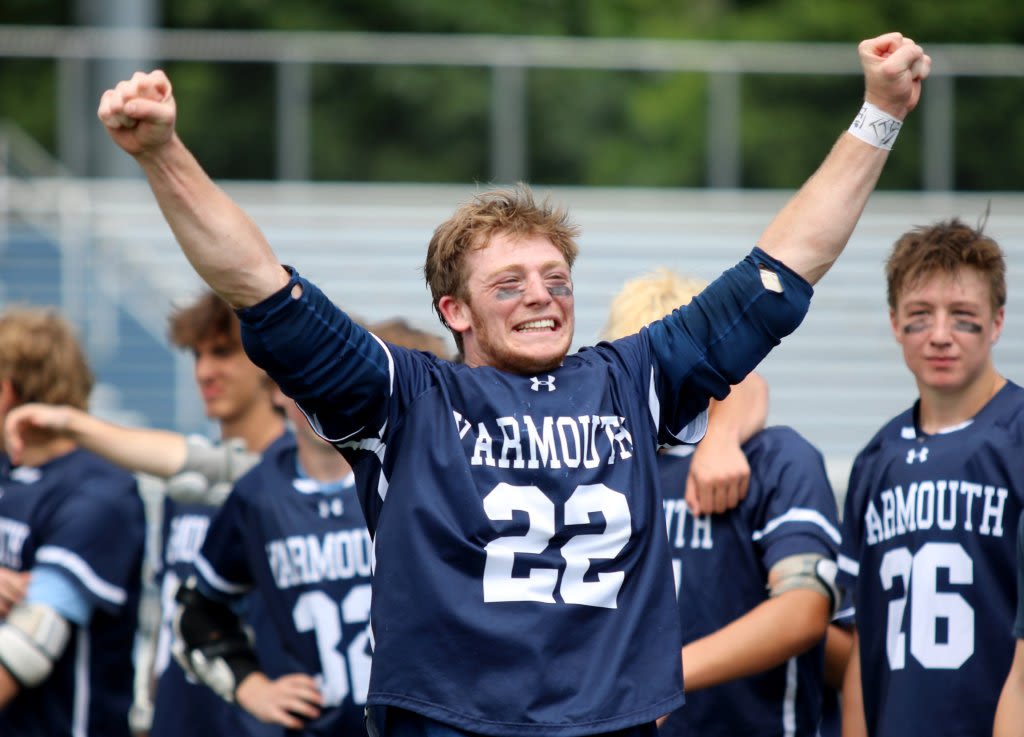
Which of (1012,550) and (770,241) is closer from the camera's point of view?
(770,241)

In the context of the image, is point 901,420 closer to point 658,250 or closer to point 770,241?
point 770,241

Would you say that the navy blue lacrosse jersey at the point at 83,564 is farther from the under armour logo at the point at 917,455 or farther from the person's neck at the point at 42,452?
the under armour logo at the point at 917,455

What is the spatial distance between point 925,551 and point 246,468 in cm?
248

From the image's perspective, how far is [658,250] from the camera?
13.8m

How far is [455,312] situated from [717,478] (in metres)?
1.05

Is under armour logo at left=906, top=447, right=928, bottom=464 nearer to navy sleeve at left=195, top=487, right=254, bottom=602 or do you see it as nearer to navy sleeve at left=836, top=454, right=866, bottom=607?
navy sleeve at left=836, top=454, right=866, bottom=607

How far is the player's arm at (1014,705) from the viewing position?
350 centimetres

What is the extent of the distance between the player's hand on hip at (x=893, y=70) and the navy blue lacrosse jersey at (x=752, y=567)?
1207 mm

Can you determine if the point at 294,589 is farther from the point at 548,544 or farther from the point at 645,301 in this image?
the point at 548,544

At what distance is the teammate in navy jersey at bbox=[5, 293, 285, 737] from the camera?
518 cm

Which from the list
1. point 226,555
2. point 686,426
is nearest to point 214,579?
point 226,555

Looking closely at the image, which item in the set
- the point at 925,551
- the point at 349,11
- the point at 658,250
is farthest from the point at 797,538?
→ the point at 349,11

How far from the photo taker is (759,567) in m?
4.30

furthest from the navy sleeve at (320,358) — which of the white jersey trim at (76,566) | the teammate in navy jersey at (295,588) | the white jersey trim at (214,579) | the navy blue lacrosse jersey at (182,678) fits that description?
the white jersey trim at (76,566)
